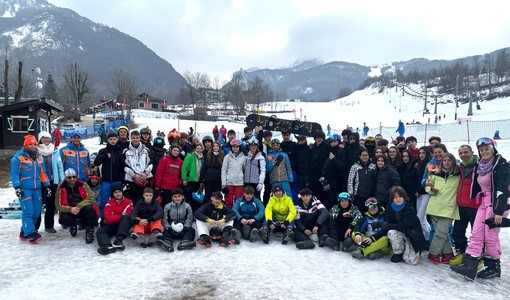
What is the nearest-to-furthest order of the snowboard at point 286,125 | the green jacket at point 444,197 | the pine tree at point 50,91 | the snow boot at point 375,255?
the green jacket at point 444,197 < the snow boot at point 375,255 < the snowboard at point 286,125 < the pine tree at point 50,91

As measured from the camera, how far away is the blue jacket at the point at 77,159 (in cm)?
654

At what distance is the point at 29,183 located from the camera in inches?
232

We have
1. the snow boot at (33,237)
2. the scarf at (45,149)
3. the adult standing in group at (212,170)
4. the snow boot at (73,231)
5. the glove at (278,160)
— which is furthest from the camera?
the glove at (278,160)

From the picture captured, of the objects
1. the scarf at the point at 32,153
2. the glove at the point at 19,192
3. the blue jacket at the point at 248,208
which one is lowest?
the blue jacket at the point at 248,208

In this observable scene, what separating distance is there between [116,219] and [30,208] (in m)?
1.44

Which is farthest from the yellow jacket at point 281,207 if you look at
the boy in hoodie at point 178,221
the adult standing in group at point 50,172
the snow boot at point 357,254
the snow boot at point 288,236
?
the adult standing in group at point 50,172

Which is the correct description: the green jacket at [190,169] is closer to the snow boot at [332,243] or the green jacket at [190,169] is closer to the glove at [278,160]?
the glove at [278,160]

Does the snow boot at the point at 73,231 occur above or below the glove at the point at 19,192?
below

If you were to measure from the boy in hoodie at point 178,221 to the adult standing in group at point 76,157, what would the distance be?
1.84 m

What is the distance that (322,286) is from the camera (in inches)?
181

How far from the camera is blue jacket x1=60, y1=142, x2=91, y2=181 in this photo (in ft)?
21.5

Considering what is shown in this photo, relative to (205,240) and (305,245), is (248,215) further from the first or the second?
(305,245)

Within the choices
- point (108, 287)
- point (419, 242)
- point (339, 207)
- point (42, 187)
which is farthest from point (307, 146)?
point (42, 187)

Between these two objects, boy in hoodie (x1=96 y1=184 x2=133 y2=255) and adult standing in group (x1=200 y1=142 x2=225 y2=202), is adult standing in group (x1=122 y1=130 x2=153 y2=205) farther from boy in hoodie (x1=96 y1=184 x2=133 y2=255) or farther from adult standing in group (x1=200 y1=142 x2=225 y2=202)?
adult standing in group (x1=200 y1=142 x2=225 y2=202)
